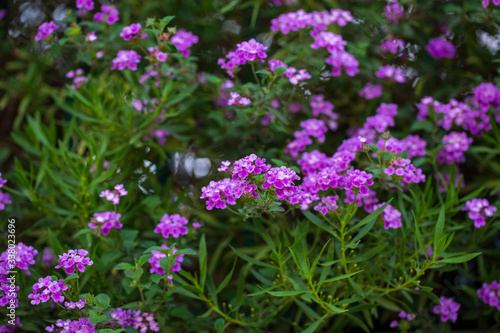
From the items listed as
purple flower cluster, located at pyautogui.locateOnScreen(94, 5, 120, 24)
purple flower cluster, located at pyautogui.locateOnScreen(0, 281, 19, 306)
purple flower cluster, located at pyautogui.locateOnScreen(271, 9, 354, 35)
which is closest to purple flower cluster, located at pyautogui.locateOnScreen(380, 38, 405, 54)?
purple flower cluster, located at pyautogui.locateOnScreen(271, 9, 354, 35)

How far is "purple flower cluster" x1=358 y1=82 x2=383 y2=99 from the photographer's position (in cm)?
153

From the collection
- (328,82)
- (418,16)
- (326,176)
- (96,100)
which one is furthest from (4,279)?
(418,16)

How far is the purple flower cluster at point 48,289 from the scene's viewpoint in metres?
0.90

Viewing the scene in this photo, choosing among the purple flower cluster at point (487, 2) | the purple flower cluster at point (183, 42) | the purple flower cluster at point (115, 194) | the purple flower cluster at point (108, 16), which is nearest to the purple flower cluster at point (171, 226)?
the purple flower cluster at point (115, 194)

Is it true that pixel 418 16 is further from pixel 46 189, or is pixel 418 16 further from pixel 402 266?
pixel 46 189

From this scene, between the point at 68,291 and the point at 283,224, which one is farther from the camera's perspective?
the point at 283,224

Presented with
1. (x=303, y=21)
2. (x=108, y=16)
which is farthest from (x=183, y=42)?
(x=303, y=21)

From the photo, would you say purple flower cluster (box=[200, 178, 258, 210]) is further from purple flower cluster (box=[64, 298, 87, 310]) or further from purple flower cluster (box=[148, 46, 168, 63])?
purple flower cluster (box=[148, 46, 168, 63])

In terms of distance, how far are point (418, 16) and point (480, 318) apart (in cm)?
97

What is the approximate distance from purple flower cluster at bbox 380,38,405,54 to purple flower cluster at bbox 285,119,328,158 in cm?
44

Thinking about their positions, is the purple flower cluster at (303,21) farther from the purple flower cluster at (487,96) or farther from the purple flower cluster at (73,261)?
the purple flower cluster at (73,261)

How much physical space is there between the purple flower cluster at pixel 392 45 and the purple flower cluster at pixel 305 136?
44 cm

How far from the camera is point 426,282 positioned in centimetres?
119

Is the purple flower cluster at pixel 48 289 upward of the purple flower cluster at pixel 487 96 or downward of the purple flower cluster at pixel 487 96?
downward
